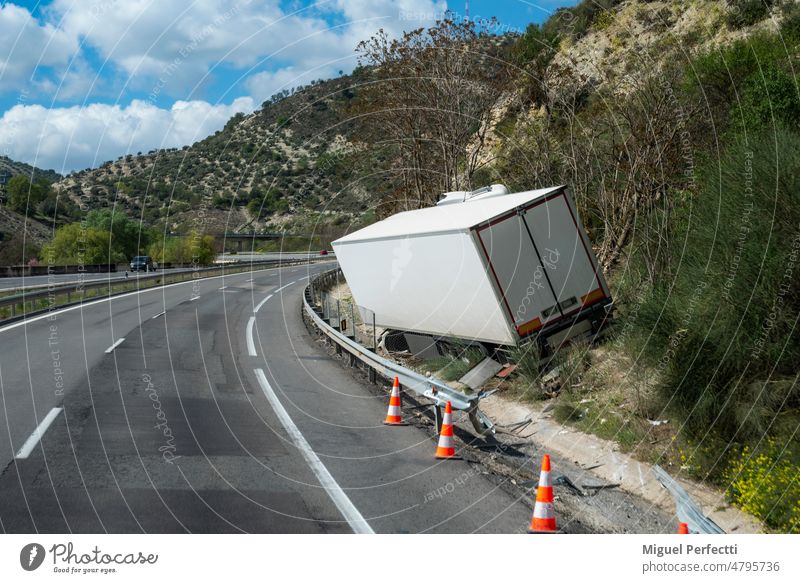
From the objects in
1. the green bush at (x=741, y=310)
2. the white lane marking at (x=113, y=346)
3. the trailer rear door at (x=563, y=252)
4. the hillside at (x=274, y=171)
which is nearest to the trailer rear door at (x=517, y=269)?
the trailer rear door at (x=563, y=252)

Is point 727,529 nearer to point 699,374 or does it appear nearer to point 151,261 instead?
point 699,374

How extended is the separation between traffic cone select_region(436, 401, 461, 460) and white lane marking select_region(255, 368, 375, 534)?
59.4 inches

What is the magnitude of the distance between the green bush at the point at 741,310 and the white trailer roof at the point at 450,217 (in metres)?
3.68

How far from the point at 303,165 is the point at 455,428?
43751 mm

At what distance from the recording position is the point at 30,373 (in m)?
14.6

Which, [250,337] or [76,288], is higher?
[76,288]

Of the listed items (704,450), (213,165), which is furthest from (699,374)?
(213,165)

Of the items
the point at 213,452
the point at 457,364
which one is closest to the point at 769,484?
the point at 213,452

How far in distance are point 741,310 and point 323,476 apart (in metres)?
4.89

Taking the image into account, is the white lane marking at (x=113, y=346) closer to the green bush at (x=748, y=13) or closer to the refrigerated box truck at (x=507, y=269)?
the refrigerated box truck at (x=507, y=269)

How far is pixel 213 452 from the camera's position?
923 centimetres

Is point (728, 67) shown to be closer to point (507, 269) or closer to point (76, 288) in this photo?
point (507, 269)

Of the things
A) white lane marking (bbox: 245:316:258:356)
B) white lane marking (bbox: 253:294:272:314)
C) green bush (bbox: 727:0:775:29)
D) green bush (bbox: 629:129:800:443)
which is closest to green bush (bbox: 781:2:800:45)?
green bush (bbox: 727:0:775:29)

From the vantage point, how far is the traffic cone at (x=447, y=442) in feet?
30.8
